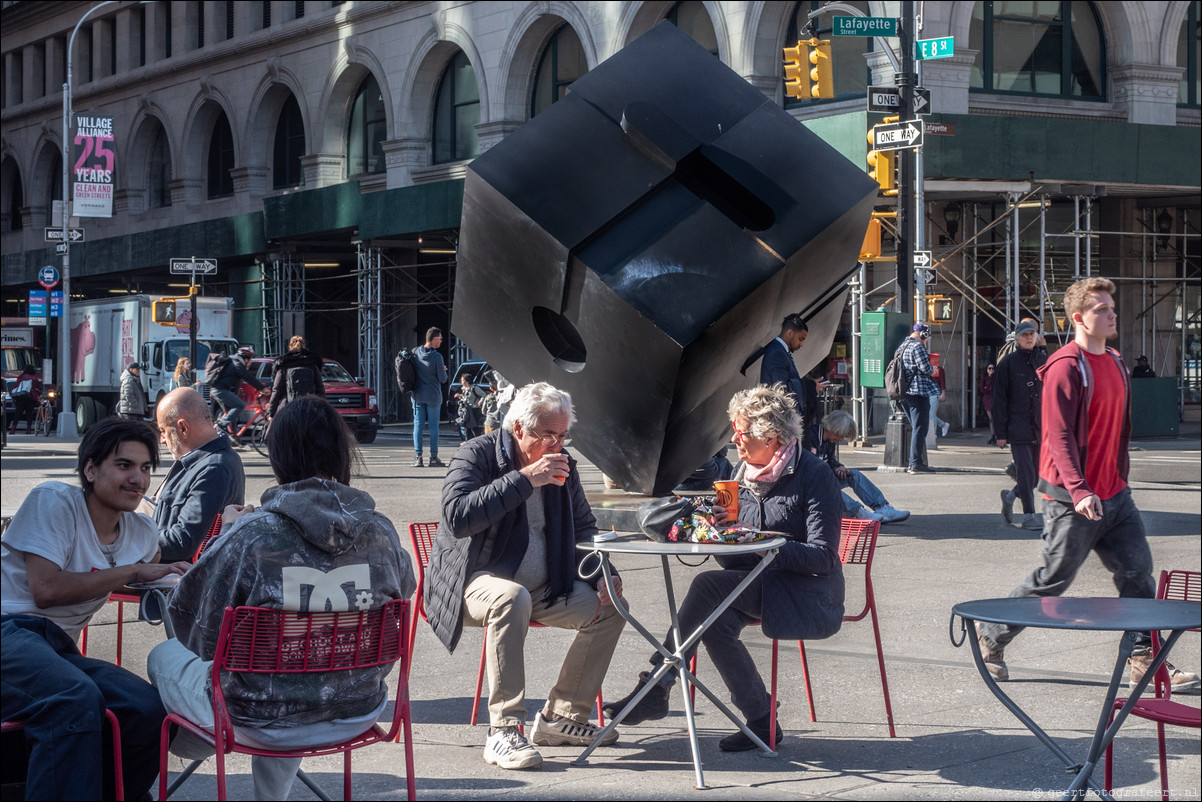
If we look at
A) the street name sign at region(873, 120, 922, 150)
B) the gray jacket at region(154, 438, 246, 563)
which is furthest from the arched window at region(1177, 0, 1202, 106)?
the gray jacket at region(154, 438, 246, 563)

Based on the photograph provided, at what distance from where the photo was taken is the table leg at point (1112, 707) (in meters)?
4.16

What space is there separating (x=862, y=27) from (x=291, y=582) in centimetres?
1481

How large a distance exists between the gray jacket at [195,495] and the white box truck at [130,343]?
864 inches

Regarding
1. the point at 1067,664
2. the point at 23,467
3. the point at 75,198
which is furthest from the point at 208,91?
the point at 1067,664

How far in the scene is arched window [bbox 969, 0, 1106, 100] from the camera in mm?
27484

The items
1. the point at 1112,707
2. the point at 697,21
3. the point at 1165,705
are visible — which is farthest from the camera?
the point at 697,21

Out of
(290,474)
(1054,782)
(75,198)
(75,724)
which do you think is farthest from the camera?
(75,198)

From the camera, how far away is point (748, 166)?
834 cm

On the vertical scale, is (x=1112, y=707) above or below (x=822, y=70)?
below

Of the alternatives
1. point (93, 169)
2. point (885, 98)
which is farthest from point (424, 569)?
point (93, 169)

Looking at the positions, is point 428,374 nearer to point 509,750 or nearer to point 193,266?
point 193,266

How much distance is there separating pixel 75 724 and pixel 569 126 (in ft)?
17.9

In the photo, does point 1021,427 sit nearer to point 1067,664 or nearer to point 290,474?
point 1067,664

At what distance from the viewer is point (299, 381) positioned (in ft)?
55.9
